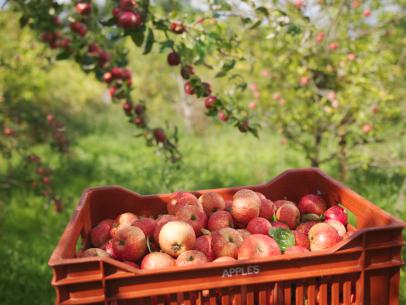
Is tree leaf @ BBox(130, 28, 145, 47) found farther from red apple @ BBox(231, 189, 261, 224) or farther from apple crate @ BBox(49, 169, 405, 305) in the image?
apple crate @ BBox(49, 169, 405, 305)

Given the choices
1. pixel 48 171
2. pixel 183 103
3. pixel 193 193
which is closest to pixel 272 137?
pixel 183 103

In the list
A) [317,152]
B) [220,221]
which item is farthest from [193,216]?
[317,152]

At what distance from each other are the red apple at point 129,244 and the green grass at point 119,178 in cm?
127

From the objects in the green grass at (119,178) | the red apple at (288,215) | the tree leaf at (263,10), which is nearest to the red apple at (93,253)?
the red apple at (288,215)

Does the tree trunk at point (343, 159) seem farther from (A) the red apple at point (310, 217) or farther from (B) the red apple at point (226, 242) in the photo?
(B) the red apple at point (226, 242)

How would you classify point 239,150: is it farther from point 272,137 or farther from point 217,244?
point 217,244

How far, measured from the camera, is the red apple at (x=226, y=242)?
1722mm

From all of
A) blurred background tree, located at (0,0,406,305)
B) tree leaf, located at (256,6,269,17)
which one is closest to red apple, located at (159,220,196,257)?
blurred background tree, located at (0,0,406,305)

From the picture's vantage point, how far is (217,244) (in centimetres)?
175

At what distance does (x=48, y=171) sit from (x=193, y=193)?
1979mm

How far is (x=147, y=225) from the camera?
6.23 ft

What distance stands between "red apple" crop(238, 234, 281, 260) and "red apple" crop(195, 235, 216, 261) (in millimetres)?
131

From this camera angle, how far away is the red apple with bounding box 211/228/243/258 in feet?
5.65

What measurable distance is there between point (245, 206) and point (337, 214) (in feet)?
1.23
